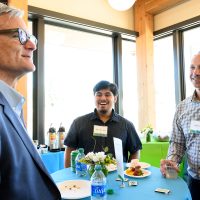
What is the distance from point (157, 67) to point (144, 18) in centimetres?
94

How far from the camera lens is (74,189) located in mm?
1436

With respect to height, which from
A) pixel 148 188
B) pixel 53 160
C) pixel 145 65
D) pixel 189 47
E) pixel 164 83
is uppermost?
pixel 189 47

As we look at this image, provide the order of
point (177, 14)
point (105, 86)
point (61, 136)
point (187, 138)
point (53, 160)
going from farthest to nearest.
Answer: point (177, 14) → point (61, 136) → point (53, 160) → point (105, 86) → point (187, 138)

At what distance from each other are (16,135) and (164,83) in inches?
154

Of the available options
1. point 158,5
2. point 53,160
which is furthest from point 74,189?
point 158,5

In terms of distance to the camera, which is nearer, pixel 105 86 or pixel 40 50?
pixel 105 86

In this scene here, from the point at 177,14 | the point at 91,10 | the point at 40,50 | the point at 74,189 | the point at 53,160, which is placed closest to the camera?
the point at 74,189

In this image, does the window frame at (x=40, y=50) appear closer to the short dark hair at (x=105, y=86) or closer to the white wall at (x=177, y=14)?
the short dark hair at (x=105, y=86)

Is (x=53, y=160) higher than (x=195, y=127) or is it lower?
lower

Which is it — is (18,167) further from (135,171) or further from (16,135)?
(135,171)

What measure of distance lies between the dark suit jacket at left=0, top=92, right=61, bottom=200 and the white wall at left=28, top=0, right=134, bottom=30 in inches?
115

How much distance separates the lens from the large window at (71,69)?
361 cm

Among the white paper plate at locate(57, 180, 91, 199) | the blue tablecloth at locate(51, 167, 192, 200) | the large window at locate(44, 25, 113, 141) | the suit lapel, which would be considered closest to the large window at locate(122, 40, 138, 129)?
the large window at locate(44, 25, 113, 141)

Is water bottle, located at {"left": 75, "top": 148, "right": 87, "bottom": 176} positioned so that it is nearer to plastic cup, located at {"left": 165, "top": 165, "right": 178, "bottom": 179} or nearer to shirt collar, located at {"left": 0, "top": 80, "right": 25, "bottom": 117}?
plastic cup, located at {"left": 165, "top": 165, "right": 178, "bottom": 179}
